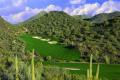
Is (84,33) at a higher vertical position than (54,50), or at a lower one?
higher

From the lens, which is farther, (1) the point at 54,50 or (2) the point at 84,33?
(2) the point at 84,33

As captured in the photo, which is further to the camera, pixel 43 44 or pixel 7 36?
pixel 43 44

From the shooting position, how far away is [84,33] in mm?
108688

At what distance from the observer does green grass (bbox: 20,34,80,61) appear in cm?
8912

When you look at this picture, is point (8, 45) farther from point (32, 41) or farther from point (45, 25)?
point (45, 25)

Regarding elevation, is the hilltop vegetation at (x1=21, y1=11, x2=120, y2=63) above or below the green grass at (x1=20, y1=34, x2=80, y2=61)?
above

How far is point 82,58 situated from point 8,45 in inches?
579

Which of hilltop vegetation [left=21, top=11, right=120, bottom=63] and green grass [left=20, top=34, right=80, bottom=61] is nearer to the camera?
hilltop vegetation [left=21, top=11, right=120, bottom=63]

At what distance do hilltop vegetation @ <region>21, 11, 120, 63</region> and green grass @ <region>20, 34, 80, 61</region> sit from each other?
158 centimetres

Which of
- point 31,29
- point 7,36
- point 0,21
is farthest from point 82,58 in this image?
point 31,29

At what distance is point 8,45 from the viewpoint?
8706 cm

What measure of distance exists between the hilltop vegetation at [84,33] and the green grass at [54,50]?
1581 mm

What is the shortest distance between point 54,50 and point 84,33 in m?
16.6

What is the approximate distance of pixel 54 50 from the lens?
309ft
